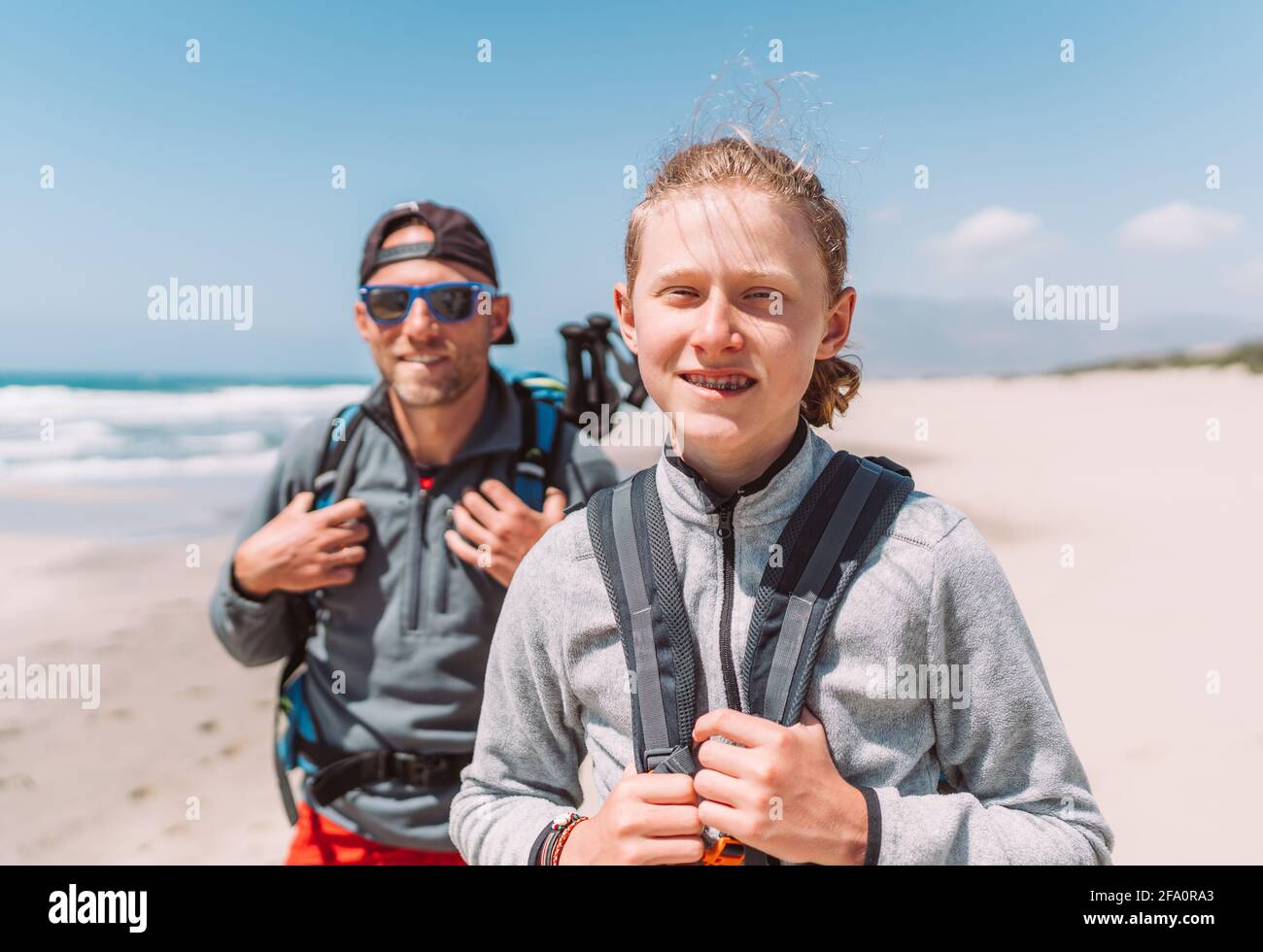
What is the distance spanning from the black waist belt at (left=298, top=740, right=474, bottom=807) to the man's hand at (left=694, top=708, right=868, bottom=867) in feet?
5.18

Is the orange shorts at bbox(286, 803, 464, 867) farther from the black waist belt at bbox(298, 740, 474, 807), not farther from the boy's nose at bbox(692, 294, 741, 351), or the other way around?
the boy's nose at bbox(692, 294, 741, 351)

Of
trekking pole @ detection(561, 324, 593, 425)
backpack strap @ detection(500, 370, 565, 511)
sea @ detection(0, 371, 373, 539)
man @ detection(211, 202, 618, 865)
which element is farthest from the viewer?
sea @ detection(0, 371, 373, 539)

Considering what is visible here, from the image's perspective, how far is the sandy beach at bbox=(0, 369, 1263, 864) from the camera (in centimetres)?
580

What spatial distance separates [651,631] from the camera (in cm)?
168

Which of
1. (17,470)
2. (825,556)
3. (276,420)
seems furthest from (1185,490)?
(276,420)

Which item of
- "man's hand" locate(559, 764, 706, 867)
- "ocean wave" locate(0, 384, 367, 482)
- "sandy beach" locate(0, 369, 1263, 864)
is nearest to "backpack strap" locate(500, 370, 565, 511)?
"sandy beach" locate(0, 369, 1263, 864)

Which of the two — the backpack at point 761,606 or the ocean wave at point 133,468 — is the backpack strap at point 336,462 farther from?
the ocean wave at point 133,468

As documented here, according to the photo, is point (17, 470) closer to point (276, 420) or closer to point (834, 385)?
point (276, 420)

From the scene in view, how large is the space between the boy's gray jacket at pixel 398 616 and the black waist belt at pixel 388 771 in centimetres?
3

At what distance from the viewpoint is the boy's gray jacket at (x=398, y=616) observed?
9.57 feet

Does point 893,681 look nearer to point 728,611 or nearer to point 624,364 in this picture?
point 728,611

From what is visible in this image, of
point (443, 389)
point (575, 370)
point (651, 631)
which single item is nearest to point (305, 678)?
point (443, 389)

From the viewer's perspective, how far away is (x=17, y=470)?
21969 mm

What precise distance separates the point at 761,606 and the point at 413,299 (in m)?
1.80
